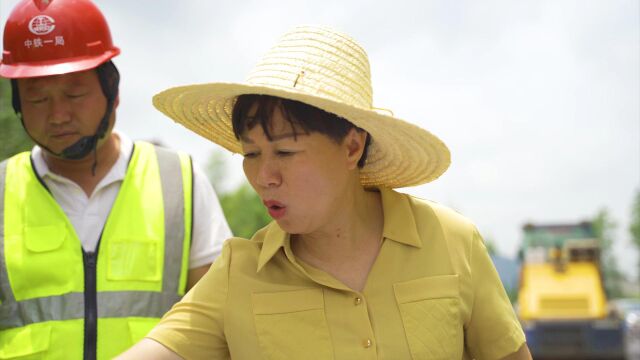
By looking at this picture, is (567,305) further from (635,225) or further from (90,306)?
(635,225)

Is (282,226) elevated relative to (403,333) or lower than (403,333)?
elevated

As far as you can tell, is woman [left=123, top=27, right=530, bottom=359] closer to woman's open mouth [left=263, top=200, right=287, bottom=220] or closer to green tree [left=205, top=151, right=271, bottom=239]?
woman's open mouth [left=263, top=200, right=287, bottom=220]

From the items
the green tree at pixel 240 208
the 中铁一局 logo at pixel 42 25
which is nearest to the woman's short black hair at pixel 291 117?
the 中铁一局 logo at pixel 42 25

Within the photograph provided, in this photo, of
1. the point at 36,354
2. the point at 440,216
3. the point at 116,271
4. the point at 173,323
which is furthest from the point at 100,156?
the point at 440,216

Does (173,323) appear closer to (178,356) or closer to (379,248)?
(178,356)

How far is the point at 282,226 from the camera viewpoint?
2389 millimetres

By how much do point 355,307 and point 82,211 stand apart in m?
1.46

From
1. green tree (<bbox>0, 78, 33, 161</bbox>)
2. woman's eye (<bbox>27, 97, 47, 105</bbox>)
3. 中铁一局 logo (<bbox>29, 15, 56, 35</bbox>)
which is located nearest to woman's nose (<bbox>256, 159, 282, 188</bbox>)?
woman's eye (<bbox>27, 97, 47, 105</bbox>)

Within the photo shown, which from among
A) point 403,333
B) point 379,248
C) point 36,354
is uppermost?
point 379,248

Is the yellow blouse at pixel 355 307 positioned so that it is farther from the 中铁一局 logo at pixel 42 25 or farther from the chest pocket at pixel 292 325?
the 中铁一局 logo at pixel 42 25

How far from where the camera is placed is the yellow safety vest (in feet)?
10.5

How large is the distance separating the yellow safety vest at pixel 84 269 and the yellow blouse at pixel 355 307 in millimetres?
849

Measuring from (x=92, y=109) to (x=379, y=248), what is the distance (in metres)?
1.44

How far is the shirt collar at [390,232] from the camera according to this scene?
8.29ft
